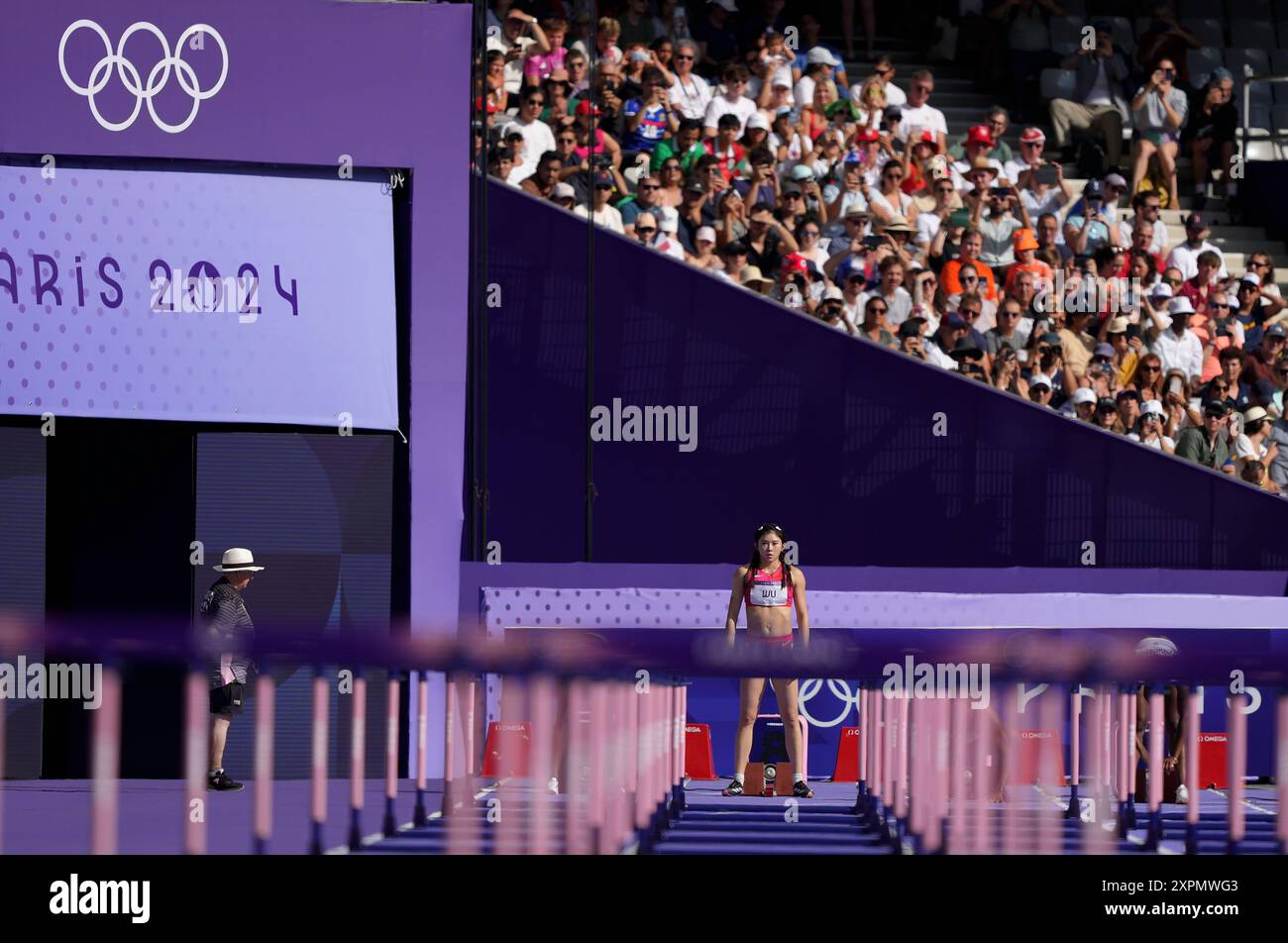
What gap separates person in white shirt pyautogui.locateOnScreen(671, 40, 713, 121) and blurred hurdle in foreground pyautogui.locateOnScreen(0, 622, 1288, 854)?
308 inches

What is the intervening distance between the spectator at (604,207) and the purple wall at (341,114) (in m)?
1.99

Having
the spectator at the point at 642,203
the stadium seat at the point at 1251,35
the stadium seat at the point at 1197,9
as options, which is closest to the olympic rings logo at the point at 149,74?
the spectator at the point at 642,203

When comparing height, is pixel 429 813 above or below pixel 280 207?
below

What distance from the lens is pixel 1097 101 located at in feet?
76.9

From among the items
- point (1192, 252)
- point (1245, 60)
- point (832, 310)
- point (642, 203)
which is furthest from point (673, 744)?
point (1245, 60)

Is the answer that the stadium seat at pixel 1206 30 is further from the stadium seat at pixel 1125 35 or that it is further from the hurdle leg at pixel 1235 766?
the hurdle leg at pixel 1235 766

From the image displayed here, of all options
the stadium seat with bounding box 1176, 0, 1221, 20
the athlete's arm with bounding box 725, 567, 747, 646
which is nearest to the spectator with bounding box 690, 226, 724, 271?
the athlete's arm with bounding box 725, 567, 747, 646

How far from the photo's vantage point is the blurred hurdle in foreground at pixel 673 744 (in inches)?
328

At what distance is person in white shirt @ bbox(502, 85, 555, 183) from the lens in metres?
18.9

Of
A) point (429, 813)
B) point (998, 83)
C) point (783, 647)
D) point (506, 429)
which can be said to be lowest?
point (429, 813)

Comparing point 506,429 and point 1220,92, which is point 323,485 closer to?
point 506,429

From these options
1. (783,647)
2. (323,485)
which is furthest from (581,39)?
(783,647)

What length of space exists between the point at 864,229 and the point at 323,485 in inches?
246
